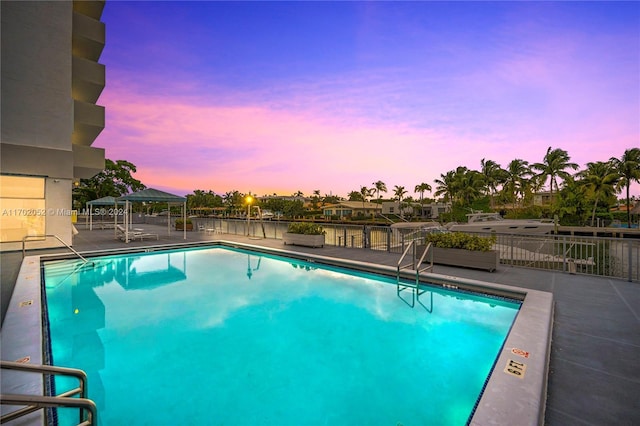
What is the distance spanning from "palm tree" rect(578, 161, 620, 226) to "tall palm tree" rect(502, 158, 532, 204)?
12.2 meters

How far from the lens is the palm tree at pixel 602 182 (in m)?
31.2

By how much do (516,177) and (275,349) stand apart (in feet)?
177

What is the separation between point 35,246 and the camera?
11.8 m

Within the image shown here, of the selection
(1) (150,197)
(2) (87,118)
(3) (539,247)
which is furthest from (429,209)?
(2) (87,118)

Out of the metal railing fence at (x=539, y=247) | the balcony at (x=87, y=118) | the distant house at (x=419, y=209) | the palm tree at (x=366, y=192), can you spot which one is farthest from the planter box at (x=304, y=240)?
the palm tree at (x=366, y=192)

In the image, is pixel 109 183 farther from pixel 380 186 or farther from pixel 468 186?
pixel 380 186

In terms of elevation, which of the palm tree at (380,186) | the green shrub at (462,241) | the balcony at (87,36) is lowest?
the green shrub at (462,241)

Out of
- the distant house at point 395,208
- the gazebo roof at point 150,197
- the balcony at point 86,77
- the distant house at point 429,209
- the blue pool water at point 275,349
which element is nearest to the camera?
the blue pool water at point 275,349

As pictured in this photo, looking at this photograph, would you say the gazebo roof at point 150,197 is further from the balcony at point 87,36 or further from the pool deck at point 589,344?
the balcony at point 87,36

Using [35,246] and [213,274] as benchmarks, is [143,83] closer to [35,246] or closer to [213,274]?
[35,246]

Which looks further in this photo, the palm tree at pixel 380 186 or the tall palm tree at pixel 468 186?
the palm tree at pixel 380 186

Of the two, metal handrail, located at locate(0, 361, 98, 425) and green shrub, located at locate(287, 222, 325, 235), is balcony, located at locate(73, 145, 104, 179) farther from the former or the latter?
metal handrail, located at locate(0, 361, 98, 425)

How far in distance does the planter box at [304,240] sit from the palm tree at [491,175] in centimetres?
4562

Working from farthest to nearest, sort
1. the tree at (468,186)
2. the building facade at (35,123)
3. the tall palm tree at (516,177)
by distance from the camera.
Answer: the tall palm tree at (516,177) < the tree at (468,186) < the building facade at (35,123)
